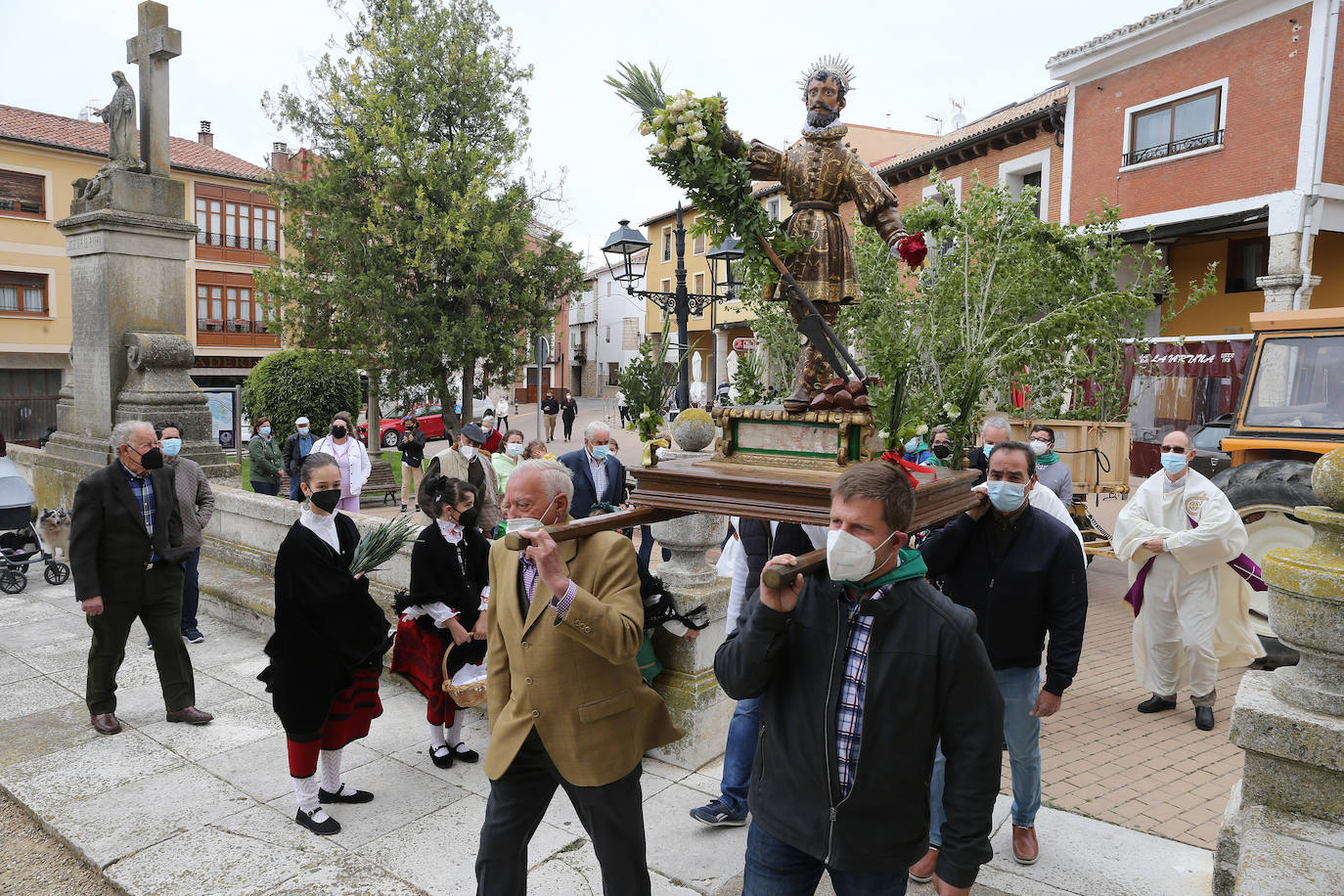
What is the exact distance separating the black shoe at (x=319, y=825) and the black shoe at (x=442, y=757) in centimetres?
76

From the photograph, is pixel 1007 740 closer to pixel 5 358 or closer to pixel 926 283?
pixel 926 283

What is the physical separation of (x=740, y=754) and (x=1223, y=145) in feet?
59.7

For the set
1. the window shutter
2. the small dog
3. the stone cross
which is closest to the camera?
the small dog

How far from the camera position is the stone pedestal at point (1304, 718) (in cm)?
280

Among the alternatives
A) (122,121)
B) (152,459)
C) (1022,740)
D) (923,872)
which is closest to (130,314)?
(122,121)

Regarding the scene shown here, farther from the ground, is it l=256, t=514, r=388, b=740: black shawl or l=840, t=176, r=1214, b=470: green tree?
l=840, t=176, r=1214, b=470: green tree

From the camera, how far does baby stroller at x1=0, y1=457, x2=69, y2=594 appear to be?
8.95 meters

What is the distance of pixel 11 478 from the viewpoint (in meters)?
9.41

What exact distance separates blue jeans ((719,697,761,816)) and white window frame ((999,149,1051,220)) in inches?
767

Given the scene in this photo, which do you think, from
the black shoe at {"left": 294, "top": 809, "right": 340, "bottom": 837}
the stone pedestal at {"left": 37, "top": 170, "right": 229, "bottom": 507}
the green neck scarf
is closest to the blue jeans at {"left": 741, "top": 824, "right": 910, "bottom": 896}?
the green neck scarf

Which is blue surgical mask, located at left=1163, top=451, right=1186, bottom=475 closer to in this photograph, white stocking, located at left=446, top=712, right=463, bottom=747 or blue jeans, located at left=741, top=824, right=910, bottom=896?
blue jeans, located at left=741, top=824, right=910, bottom=896

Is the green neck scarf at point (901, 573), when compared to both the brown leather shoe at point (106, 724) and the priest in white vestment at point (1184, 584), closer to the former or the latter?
the priest in white vestment at point (1184, 584)

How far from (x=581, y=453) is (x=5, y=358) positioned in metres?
31.3

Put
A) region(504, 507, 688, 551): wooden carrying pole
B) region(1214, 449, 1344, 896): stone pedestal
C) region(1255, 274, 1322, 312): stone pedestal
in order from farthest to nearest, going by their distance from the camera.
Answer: region(1255, 274, 1322, 312): stone pedestal, region(1214, 449, 1344, 896): stone pedestal, region(504, 507, 688, 551): wooden carrying pole
